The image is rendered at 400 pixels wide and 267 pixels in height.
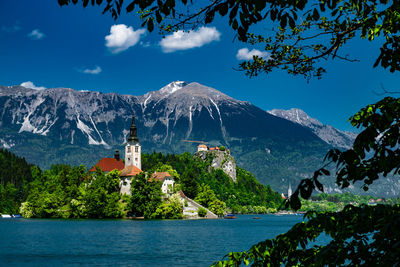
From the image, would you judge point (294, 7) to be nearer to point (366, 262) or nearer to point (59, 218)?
point (366, 262)

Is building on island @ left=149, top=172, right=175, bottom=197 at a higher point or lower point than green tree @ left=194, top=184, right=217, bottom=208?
higher

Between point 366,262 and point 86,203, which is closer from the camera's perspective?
point 366,262

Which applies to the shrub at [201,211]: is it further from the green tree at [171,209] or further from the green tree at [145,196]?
the green tree at [145,196]

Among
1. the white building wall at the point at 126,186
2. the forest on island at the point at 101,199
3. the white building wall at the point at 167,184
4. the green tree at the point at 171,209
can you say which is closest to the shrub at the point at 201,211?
the forest on island at the point at 101,199

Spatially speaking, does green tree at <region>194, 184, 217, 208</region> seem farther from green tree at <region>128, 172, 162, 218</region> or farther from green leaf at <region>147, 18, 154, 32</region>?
green leaf at <region>147, 18, 154, 32</region>

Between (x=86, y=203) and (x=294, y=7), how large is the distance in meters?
119

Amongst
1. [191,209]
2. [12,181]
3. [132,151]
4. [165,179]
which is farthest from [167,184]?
[12,181]

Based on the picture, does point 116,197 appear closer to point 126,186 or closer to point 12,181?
point 126,186

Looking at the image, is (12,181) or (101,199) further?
(12,181)

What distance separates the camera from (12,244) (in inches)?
2386

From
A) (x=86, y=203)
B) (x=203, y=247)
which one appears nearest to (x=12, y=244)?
(x=203, y=247)

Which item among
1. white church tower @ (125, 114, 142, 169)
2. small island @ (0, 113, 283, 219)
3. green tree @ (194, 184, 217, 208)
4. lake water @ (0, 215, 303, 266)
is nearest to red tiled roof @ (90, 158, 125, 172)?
white church tower @ (125, 114, 142, 169)

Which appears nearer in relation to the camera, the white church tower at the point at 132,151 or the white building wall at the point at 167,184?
the white building wall at the point at 167,184

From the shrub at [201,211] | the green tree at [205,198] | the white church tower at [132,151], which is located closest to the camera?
the shrub at [201,211]
